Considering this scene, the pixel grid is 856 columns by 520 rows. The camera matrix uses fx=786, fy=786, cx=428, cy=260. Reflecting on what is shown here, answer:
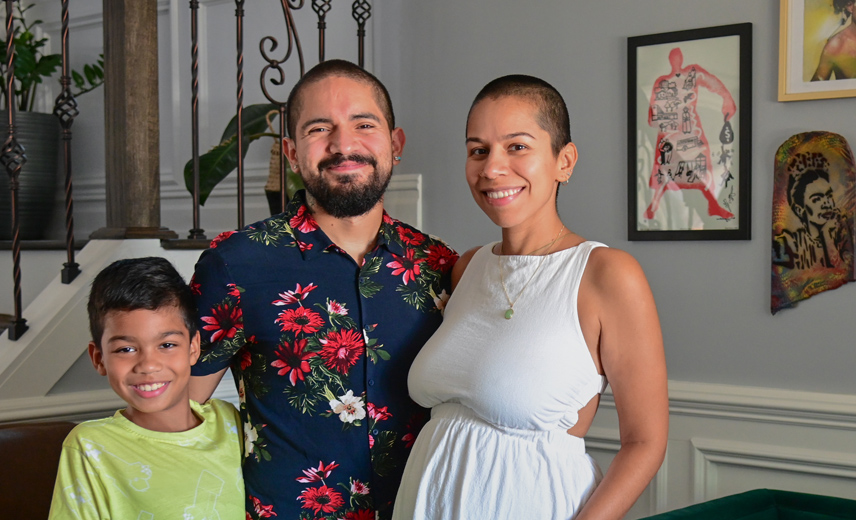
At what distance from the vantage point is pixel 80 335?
79.2 inches

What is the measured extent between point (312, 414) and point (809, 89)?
164 centimetres

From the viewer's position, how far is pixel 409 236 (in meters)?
1.66

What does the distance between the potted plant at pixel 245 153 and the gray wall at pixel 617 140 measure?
44 cm

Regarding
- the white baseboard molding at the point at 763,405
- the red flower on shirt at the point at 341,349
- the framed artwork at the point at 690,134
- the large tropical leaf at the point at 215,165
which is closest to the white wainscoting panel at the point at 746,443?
the white baseboard molding at the point at 763,405

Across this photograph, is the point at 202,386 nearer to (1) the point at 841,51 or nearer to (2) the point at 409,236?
(2) the point at 409,236

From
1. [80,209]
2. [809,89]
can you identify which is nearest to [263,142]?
[80,209]

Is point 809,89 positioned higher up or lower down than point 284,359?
higher up

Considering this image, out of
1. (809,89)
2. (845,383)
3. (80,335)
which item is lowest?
(845,383)

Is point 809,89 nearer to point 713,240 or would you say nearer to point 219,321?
point 713,240

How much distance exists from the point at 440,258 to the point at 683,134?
3.49 ft

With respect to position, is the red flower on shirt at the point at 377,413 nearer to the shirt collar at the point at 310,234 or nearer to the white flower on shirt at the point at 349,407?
the white flower on shirt at the point at 349,407

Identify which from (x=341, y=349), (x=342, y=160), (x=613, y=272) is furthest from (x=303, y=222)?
(x=613, y=272)

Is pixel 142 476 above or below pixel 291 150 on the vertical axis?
below

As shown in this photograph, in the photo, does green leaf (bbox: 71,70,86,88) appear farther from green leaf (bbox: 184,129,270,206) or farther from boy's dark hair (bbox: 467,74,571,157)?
boy's dark hair (bbox: 467,74,571,157)
